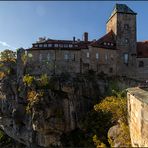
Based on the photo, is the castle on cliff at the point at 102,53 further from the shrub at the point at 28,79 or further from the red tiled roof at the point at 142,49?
the shrub at the point at 28,79

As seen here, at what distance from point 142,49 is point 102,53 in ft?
29.0

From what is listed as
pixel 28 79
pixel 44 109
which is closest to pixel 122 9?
pixel 28 79

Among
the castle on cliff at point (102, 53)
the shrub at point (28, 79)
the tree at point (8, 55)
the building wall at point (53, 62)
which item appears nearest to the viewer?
the shrub at point (28, 79)

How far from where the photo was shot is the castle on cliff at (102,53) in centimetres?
6500

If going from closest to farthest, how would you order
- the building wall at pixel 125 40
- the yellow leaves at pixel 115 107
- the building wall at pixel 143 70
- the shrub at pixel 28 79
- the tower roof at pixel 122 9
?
the yellow leaves at pixel 115 107, the shrub at pixel 28 79, the building wall at pixel 143 70, the building wall at pixel 125 40, the tower roof at pixel 122 9

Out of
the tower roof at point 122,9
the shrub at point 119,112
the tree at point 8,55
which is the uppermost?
the tower roof at point 122,9

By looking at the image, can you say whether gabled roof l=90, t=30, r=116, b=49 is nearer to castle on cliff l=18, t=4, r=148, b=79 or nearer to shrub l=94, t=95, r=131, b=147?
castle on cliff l=18, t=4, r=148, b=79

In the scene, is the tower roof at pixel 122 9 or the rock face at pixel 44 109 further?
the tower roof at pixel 122 9

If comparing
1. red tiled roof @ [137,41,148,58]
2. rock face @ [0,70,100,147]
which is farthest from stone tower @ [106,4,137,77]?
rock face @ [0,70,100,147]

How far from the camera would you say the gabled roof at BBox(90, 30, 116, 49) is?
2635 inches

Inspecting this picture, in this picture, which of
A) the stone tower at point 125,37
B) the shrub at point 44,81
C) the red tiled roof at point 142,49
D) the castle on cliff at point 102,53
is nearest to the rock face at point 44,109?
the shrub at point 44,81

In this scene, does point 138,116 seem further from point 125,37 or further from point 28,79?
point 125,37

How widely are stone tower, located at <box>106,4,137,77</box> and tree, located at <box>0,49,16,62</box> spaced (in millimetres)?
19531

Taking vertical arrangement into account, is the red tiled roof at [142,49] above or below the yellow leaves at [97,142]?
above
